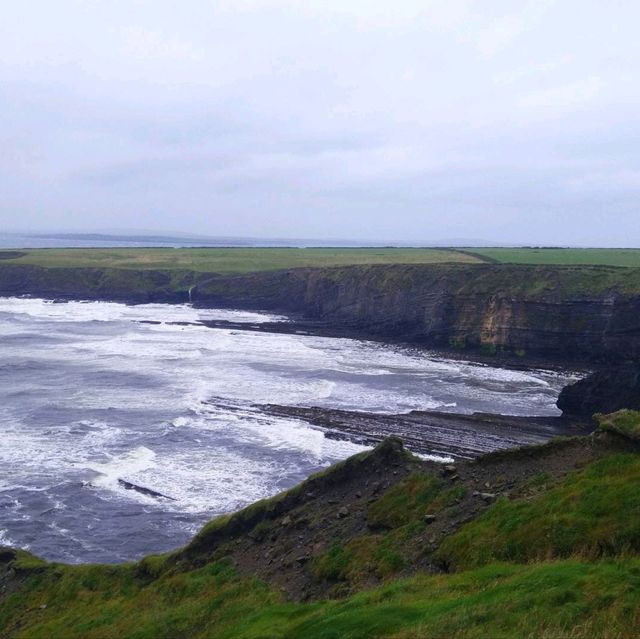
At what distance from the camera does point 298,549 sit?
18016 mm

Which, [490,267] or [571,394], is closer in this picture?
[571,394]

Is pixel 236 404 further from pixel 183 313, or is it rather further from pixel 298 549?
pixel 183 313

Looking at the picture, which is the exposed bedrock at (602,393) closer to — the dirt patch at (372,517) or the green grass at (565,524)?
the dirt patch at (372,517)

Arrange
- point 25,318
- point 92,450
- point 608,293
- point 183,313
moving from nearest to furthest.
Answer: point 92,450 < point 608,293 < point 25,318 < point 183,313

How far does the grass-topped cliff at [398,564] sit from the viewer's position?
1119 centimetres

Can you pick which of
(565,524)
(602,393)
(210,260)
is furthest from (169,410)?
(210,260)

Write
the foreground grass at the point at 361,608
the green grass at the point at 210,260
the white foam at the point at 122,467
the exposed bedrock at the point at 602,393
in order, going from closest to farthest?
1. the foreground grass at the point at 361,608
2. the white foam at the point at 122,467
3. the exposed bedrock at the point at 602,393
4. the green grass at the point at 210,260

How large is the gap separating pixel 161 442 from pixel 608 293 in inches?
1686

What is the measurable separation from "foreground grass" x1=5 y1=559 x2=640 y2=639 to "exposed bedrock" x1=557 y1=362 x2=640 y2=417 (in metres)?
32.3

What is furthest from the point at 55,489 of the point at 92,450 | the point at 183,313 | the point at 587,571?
the point at 183,313

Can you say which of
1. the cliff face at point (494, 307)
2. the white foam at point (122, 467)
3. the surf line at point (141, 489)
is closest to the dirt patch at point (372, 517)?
the surf line at point (141, 489)

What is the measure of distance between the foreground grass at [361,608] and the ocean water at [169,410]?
642 centimetres

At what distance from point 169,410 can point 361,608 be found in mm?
33362

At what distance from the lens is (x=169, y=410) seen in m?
44.3
